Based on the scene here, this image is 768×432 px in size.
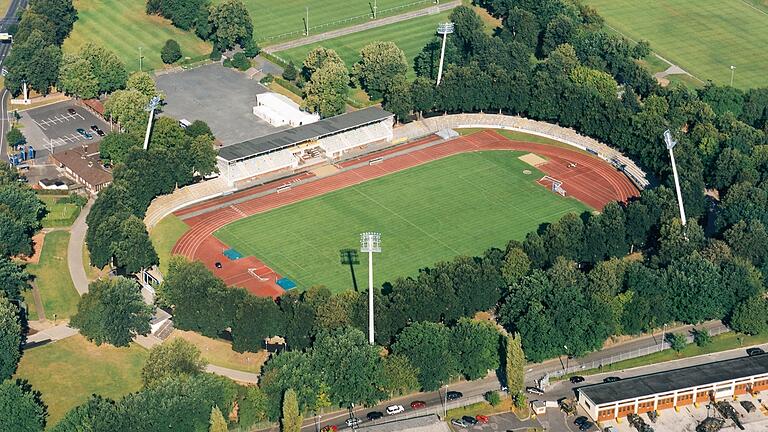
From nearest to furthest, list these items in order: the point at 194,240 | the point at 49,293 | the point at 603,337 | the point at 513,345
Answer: the point at 513,345, the point at 603,337, the point at 49,293, the point at 194,240

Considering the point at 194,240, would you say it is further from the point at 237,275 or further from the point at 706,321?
the point at 706,321

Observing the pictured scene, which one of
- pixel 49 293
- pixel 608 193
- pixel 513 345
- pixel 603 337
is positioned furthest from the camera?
pixel 608 193

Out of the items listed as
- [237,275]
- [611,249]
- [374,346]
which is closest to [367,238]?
[374,346]

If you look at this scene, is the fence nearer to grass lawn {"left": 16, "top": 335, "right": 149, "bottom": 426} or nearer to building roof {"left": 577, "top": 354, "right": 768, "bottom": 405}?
building roof {"left": 577, "top": 354, "right": 768, "bottom": 405}

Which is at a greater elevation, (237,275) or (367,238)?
(367,238)

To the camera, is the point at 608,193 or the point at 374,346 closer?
the point at 374,346

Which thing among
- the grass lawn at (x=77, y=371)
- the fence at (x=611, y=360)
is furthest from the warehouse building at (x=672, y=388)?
the grass lawn at (x=77, y=371)

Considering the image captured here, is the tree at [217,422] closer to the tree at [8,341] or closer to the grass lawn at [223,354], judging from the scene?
the grass lawn at [223,354]
